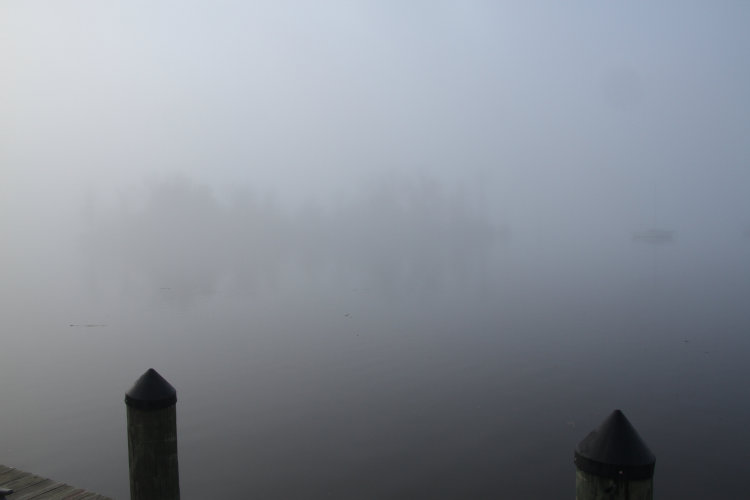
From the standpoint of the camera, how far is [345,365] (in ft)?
62.5

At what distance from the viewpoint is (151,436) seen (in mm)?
5707

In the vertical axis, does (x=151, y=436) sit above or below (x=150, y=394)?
below

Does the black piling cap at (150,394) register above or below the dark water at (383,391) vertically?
above

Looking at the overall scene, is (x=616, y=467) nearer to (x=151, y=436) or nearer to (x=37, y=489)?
(x=151, y=436)

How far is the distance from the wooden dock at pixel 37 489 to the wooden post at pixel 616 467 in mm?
6022

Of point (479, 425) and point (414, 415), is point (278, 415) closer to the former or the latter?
point (414, 415)

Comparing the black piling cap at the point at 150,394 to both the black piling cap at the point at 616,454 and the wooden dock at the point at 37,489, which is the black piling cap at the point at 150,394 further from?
the black piling cap at the point at 616,454

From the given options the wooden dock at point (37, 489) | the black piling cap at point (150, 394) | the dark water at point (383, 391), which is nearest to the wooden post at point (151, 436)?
the black piling cap at point (150, 394)

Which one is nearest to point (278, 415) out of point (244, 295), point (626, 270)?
point (244, 295)

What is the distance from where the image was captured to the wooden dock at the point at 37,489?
711cm

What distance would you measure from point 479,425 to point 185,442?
654 centimetres

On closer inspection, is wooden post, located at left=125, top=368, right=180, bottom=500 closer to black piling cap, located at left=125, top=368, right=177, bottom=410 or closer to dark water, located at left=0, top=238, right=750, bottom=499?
black piling cap, located at left=125, top=368, right=177, bottom=410

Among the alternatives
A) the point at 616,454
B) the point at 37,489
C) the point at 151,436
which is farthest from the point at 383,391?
the point at 616,454

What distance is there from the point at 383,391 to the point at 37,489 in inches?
388
